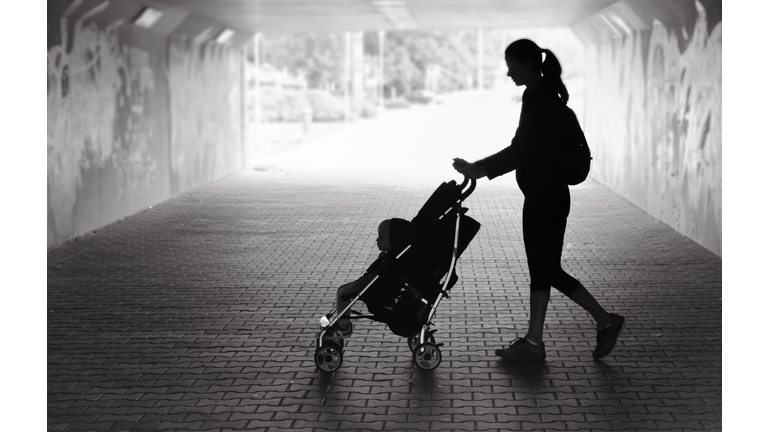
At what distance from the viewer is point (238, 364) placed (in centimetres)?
618

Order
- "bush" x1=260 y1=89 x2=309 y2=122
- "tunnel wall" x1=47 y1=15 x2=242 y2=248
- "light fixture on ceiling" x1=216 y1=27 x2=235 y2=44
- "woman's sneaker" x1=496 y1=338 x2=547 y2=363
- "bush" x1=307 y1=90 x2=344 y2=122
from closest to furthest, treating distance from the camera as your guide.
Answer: "woman's sneaker" x1=496 y1=338 x2=547 y2=363
"tunnel wall" x1=47 y1=15 x2=242 y2=248
"light fixture on ceiling" x1=216 y1=27 x2=235 y2=44
"bush" x1=260 y1=89 x2=309 y2=122
"bush" x1=307 y1=90 x2=344 y2=122

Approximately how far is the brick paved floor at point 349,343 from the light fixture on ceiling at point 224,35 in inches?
334

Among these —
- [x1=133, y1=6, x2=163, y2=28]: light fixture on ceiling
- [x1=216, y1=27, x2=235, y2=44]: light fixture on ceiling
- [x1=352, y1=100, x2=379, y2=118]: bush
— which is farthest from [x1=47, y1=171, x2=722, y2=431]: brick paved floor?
[x1=352, y1=100, x2=379, y2=118]: bush

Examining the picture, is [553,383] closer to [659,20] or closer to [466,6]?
[659,20]

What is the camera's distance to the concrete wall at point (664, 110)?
428 inches

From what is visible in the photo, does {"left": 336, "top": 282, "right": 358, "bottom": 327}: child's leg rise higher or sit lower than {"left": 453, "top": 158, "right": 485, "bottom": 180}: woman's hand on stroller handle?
lower

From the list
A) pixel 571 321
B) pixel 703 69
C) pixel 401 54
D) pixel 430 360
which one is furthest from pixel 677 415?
pixel 401 54

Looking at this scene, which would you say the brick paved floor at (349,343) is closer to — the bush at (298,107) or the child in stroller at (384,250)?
the child in stroller at (384,250)

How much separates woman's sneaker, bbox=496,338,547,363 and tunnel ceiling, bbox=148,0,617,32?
10.1m

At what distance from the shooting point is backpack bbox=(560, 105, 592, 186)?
582 centimetres

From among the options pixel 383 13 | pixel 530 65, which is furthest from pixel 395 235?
pixel 383 13

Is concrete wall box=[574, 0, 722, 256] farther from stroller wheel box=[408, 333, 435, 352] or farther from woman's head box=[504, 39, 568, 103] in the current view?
stroller wheel box=[408, 333, 435, 352]

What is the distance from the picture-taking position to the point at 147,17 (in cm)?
1491

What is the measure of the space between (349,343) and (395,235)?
121 cm
